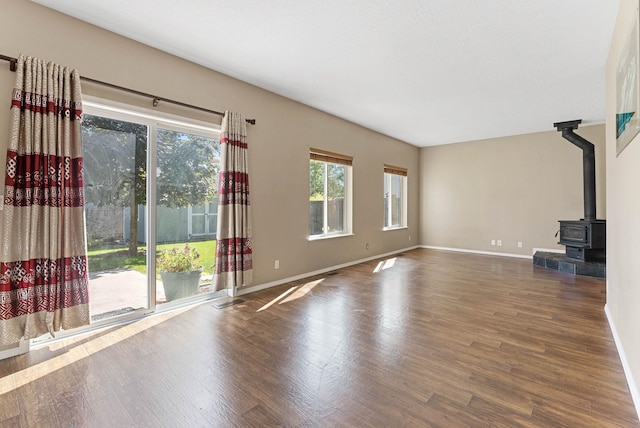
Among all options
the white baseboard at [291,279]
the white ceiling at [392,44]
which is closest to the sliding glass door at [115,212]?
the white ceiling at [392,44]

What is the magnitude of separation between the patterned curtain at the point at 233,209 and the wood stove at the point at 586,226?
18.0ft

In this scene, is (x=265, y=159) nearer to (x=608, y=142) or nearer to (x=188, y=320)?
(x=188, y=320)

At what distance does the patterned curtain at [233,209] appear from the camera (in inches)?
140

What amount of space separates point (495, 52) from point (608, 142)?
1451 millimetres

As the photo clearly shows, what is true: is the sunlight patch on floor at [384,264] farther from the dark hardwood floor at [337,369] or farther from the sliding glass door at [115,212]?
the sliding glass door at [115,212]

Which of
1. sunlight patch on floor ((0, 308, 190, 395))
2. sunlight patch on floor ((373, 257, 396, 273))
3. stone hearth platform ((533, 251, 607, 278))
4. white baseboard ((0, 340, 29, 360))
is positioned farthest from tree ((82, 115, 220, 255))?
stone hearth platform ((533, 251, 607, 278))

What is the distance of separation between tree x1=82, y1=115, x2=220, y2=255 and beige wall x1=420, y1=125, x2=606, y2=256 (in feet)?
19.9

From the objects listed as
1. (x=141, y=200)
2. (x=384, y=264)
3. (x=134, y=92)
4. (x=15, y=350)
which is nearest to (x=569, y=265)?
(x=384, y=264)

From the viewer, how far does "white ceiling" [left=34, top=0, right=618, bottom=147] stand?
7.94 ft

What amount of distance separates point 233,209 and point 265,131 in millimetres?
1246

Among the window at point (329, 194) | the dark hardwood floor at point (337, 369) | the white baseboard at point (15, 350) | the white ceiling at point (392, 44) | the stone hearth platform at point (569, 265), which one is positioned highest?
the white ceiling at point (392, 44)

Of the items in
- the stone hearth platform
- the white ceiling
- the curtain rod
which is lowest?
the stone hearth platform

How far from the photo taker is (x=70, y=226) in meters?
2.44

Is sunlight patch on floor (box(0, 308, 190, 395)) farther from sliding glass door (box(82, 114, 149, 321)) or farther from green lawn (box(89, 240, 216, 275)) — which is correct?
green lawn (box(89, 240, 216, 275))
